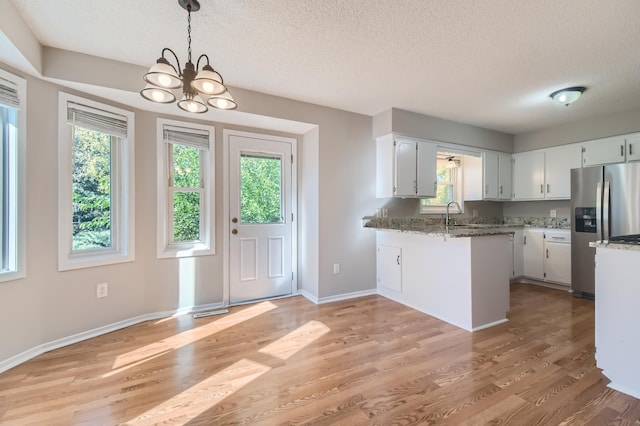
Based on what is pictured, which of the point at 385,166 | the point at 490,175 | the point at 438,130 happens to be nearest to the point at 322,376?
the point at 385,166

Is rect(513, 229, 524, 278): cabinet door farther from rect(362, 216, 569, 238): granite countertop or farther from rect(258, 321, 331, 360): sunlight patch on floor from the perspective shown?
rect(258, 321, 331, 360): sunlight patch on floor

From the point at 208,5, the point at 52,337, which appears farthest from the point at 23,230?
the point at 208,5

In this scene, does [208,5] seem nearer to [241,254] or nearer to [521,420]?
[241,254]

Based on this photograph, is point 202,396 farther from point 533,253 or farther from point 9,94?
point 533,253

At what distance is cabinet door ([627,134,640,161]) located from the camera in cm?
356

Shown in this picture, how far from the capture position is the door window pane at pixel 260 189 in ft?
11.7

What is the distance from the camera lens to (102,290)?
2.65 metres

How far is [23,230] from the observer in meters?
2.17

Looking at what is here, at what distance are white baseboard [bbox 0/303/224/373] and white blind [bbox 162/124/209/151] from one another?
1.88 metres

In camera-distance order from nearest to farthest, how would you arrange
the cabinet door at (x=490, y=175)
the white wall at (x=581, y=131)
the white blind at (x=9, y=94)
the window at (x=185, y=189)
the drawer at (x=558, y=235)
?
1. the white blind at (x=9, y=94)
2. the window at (x=185, y=189)
3. the white wall at (x=581, y=131)
4. the drawer at (x=558, y=235)
5. the cabinet door at (x=490, y=175)

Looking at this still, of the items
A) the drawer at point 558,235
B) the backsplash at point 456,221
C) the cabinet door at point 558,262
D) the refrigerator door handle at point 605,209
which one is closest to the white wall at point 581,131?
the refrigerator door handle at point 605,209

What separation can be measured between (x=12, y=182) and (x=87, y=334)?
142 centimetres

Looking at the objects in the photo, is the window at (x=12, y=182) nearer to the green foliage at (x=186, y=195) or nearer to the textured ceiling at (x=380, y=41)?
the textured ceiling at (x=380, y=41)

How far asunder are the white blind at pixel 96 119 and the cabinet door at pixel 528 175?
18.8 ft
